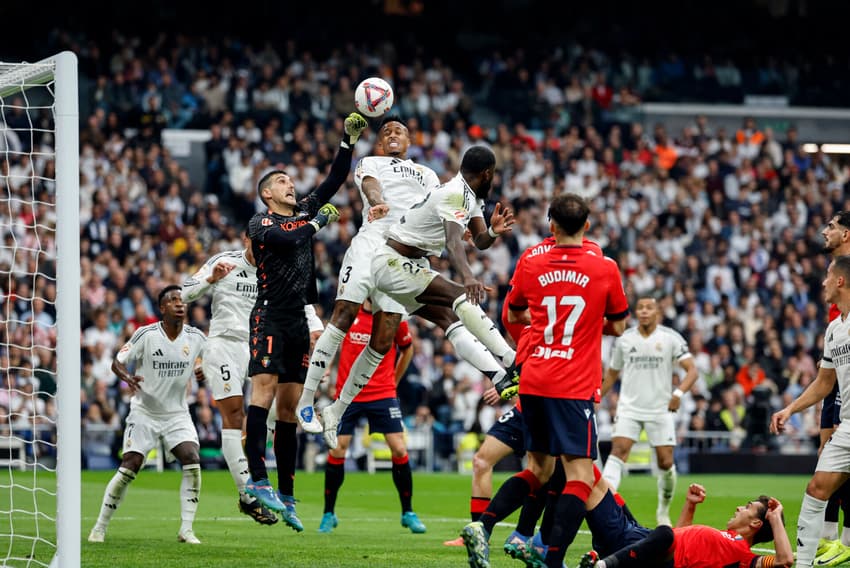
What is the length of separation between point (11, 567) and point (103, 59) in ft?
72.8

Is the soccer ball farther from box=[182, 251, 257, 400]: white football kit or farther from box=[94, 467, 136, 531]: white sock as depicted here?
box=[94, 467, 136, 531]: white sock

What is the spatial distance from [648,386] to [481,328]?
5.87m

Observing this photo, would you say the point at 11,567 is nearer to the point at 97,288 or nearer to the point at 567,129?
the point at 97,288

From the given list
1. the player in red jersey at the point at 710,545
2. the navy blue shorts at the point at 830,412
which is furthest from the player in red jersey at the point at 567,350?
the navy blue shorts at the point at 830,412

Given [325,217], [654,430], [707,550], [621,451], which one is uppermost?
[325,217]

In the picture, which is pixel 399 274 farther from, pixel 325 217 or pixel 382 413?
pixel 382 413

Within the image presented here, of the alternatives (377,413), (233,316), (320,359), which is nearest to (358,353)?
(377,413)

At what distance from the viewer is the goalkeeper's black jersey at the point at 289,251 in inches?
442

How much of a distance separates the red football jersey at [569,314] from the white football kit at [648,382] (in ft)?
24.2

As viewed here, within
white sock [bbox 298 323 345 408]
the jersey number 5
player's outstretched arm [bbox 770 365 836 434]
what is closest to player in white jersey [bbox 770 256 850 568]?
player's outstretched arm [bbox 770 365 836 434]

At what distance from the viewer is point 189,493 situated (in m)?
12.1

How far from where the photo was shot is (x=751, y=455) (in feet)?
81.8

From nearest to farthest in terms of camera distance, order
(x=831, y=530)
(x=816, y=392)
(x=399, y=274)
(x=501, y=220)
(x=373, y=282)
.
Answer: (x=816, y=392) → (x=501, y=220) → (x=399, y=274) → (x=373, y=282) → (x=831, y=530)

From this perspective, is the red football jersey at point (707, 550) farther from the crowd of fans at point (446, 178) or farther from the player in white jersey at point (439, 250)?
the crowd of fans at point (446, 178)
